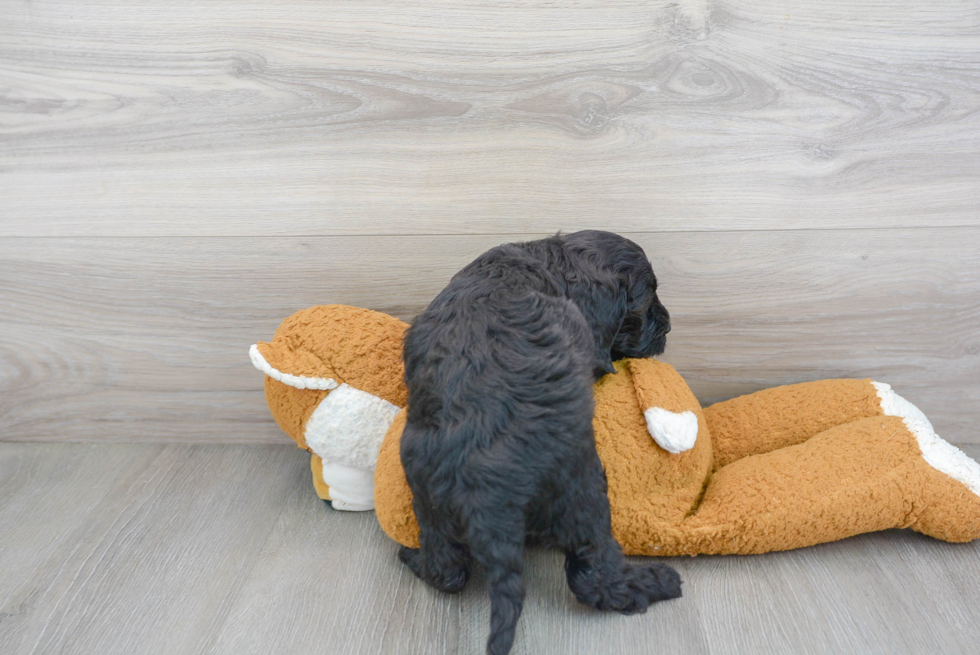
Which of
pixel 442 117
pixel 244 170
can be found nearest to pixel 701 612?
pixel 442 117

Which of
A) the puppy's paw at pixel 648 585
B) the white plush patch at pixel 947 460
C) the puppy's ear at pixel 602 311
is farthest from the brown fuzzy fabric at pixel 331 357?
the white plush patch at pixel 947 460

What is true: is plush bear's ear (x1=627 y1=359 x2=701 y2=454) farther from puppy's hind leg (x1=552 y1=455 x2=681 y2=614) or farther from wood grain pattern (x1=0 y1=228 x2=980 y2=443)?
wood grain pattern (x1=0 y1=228 x2=980 y2=443)

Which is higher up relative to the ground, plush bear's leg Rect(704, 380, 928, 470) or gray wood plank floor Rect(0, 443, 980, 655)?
plush bear's leg Rect(704, 380, 928, 470)

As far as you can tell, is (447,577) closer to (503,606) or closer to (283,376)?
(503,606)

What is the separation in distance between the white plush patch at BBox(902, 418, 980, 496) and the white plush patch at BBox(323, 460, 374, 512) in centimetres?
106

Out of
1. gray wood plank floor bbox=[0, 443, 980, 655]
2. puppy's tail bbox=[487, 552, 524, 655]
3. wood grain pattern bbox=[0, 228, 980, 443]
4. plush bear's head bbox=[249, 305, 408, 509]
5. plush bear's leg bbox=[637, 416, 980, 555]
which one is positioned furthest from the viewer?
wood grain pattern bbox=[0, 228, 980, 443]

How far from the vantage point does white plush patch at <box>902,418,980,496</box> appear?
1.20m

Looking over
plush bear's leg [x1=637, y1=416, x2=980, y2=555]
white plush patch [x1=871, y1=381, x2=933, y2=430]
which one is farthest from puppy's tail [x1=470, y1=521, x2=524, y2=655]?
white plush patch [x1=871, y1=381, x2=933, y2=430]

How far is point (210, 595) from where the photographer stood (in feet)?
3.95

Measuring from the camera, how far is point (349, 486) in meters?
1.39

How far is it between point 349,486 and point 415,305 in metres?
0.43

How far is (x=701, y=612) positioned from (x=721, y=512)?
0.18 meters

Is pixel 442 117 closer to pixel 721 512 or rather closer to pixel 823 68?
pixel 823 68

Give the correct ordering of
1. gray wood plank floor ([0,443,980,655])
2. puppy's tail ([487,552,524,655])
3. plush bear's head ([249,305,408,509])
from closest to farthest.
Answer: puppy's tail ([487,552,524,655])
gray wood plank floor ([0,443,980,655])
plush bear's head ([249,305,408,509])
